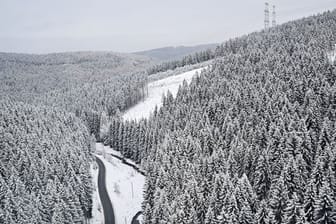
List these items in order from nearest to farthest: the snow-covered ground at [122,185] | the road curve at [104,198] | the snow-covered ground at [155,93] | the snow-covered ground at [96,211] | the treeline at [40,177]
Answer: the treeline at [40,177] < the snow-covered ground at [96,211] < the road curve at [104,198] < the snow-covered ground at [122,185] < the snow-covered ground at [155,93]

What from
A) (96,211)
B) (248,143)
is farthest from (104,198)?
(248,143)

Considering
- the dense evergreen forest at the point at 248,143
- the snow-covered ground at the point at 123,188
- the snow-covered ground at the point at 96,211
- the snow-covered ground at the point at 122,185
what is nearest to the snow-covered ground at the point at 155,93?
the snow-covered ground at the point at 122,185

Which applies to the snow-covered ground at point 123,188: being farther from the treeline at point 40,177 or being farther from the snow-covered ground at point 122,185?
the treeline at point 40,177

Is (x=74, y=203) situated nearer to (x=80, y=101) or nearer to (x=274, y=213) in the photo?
(x=274, y=213)

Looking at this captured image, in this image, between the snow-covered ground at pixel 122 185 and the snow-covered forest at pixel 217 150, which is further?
the snow-covered ground at pixel 122 185

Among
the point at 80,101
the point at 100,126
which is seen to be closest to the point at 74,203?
the point at 100,126

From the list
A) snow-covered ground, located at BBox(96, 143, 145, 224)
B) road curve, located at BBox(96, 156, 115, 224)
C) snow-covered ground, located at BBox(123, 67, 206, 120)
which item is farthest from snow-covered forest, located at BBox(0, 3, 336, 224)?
snow-covered ground, located at BBox(123, 67, 206, 120)

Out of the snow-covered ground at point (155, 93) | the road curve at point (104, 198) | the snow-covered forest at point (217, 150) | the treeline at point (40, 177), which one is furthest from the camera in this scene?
the snow-covered ground at point (155, 93)
